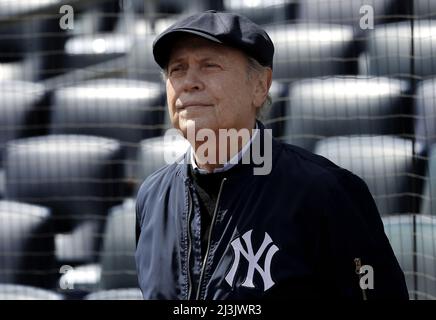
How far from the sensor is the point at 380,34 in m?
2.33

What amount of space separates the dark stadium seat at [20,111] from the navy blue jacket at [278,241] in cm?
128

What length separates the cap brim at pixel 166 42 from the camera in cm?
120

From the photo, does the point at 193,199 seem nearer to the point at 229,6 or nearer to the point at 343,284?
the point at 343,284

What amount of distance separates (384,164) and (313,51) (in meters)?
0.36

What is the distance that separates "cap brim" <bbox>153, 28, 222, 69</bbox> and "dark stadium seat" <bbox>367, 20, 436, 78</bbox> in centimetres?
114

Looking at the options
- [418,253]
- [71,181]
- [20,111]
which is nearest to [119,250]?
[71,181]

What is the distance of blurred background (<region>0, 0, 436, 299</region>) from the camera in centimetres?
226

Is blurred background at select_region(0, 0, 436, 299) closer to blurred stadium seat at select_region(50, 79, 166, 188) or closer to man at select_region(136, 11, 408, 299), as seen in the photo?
blurred stadium seat at select_region(50, 79, 166, 188)

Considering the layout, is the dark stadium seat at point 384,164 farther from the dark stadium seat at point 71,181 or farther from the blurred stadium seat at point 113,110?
the dark stadium seat at point 71,181

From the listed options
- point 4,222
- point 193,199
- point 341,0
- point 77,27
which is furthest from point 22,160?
point 193,199

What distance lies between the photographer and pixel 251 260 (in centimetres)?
119

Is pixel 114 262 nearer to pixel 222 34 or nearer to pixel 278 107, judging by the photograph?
pixel 278 107

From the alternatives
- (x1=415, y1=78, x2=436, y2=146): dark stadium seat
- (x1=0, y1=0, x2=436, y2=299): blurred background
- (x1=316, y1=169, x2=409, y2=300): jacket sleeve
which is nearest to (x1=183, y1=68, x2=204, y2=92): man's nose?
(x1=316, y1=169, x2=409, y2=300): jacket sleeve
